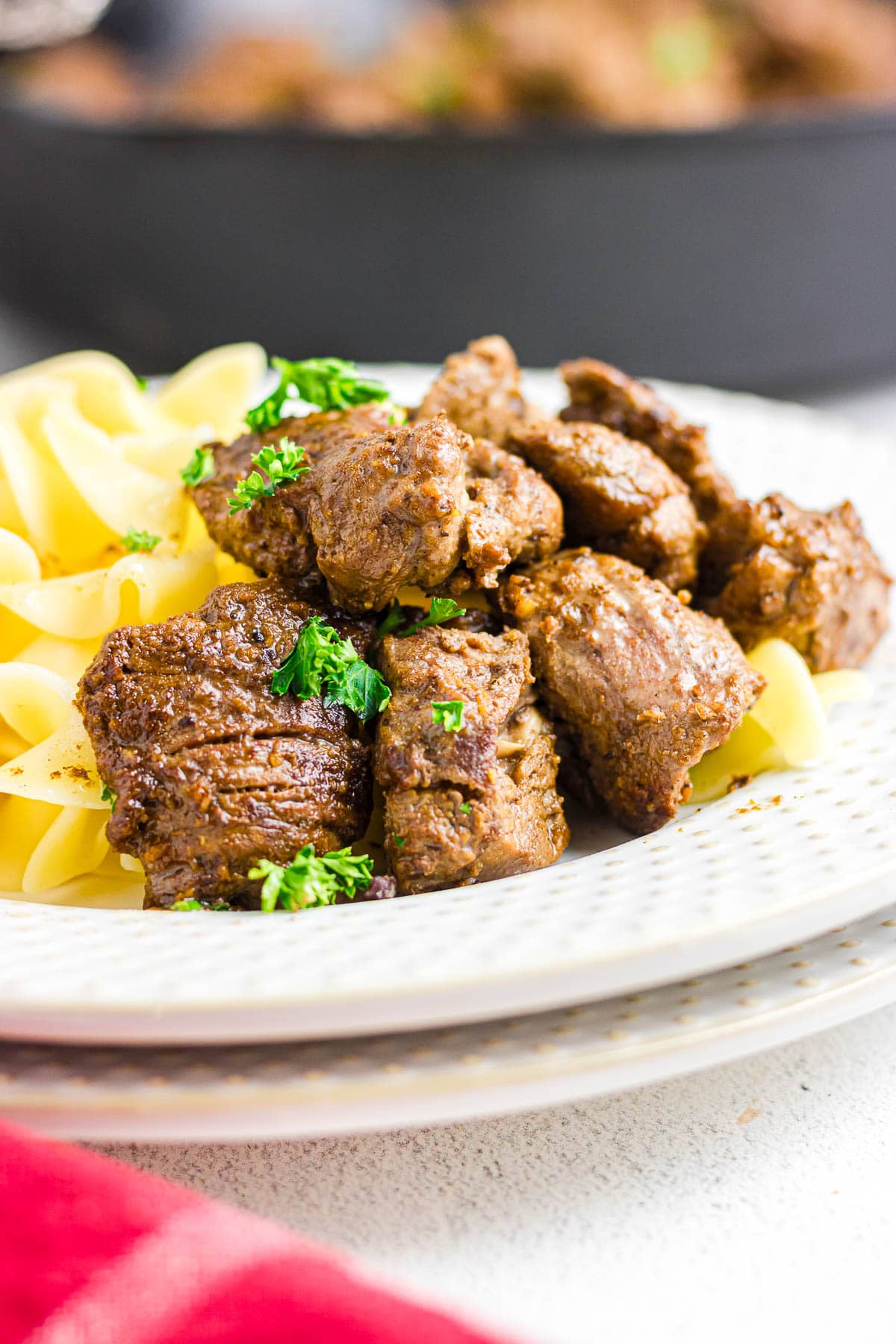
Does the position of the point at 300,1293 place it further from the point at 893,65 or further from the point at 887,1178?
the point at 893,65

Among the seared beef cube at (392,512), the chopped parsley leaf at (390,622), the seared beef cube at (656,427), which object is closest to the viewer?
the seared beef cube at (392,512)

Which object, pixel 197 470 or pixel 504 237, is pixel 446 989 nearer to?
pixel 197 470

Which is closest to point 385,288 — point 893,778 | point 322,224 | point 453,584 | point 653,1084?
point 322,224

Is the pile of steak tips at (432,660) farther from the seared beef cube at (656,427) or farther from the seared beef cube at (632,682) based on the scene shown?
the seared beef cube at (656,427)

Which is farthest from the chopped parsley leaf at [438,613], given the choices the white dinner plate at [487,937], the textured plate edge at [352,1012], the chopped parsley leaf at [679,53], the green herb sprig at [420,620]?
the chopped parsley leaf at [679,53]

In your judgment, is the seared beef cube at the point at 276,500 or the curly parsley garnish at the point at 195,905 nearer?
the curly parsley garnish at the point at 195,905

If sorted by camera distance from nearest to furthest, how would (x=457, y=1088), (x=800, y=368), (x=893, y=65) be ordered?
(x=457, y=1088), (x=800, y=368), (x=893, y=65)

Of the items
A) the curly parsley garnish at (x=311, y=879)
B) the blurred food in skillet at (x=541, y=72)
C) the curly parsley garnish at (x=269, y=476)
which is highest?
the blurred food in skillet at (x=541, y=72)
